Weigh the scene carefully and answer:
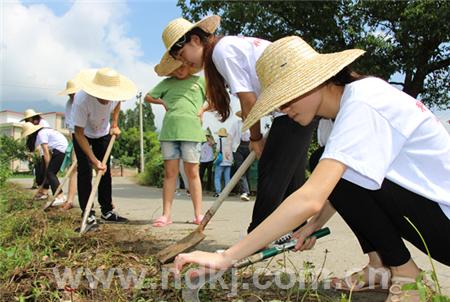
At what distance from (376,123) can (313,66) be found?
302 mm

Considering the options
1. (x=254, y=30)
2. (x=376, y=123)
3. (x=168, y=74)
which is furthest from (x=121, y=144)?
(x=376, y=123)

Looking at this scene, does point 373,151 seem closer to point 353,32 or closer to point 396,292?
point 396,292

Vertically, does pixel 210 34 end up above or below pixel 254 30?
below

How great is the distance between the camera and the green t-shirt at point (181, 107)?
421 centimetres

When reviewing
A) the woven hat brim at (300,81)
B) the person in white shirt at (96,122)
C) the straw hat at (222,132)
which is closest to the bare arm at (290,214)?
the woven hat brim at (300,81)

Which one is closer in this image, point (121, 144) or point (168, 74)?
point (168, 74)

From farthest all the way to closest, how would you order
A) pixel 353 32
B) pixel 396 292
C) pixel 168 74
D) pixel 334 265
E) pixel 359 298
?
pixel 353 32
pixel 168 74
pixel 334 265
pixel 359 298
pixel 396 292

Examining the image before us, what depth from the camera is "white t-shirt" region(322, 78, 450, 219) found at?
1449 mm

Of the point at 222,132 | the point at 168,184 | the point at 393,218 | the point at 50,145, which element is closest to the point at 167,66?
the point at 168,184

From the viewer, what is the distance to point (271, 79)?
1701mm

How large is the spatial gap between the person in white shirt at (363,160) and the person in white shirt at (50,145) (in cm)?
525

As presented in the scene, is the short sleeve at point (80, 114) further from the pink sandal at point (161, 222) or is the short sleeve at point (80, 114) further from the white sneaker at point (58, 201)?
the white sneaker at point (58, 201)

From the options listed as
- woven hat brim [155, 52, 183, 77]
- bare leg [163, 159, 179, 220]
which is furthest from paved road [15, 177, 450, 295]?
woven hat brim [155, 52, 183, 77]

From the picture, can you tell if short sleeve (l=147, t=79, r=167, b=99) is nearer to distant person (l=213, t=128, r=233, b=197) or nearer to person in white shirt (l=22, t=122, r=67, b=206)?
person in white shirt (l=22, t=122, r=67, b=206)
